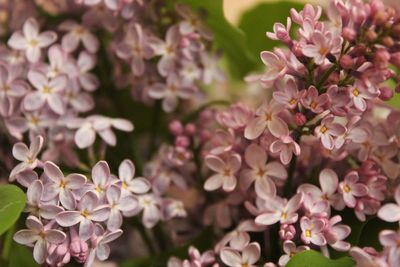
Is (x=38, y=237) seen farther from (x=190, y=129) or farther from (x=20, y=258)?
(x=190, y=129)

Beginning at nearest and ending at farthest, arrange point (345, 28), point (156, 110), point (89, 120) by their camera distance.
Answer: point (345, 28) < point (89, 120) < point (156, 110)

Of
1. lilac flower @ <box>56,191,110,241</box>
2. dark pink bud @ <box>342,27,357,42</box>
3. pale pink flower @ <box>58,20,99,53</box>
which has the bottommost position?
lilac flower @ <box>56,191,110,241</box>

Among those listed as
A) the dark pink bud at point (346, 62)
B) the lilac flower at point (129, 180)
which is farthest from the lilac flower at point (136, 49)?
the dark pink bud at point (346, 62)

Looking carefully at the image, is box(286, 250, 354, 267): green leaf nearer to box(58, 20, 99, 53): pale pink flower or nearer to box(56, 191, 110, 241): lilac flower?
box(56, 191, 110, 241): lilac flower

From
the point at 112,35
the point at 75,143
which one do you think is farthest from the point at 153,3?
the point at 75,143

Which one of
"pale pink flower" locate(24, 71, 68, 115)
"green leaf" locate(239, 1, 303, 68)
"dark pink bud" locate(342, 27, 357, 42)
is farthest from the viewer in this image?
"green leaf" locate(239, 1, 303, 68)

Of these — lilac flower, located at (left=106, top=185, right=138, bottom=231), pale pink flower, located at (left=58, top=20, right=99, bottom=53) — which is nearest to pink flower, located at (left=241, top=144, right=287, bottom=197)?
lilac flower, located at (left=106, top=185, right=138, bottom=231)

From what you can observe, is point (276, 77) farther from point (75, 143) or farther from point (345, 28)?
point (75, 143)

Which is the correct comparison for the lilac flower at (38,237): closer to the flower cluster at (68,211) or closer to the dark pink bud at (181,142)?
the flower cluster at (68,211)
